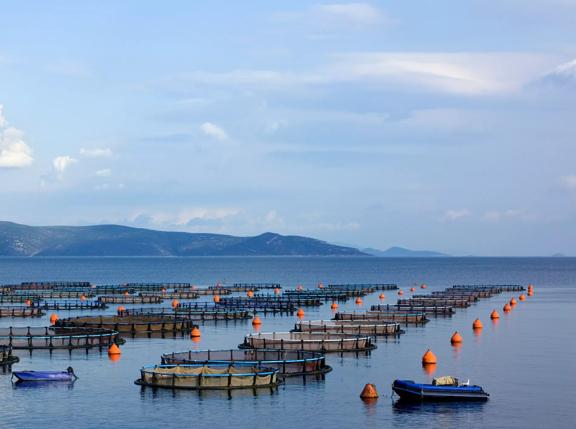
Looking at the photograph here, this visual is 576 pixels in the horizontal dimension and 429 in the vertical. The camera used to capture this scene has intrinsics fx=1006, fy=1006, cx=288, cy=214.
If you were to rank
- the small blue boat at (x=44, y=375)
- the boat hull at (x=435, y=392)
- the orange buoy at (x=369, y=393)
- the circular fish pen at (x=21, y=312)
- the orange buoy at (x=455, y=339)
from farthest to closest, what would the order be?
the circular fish pen at (x=21, y=312) < the orange buoy at (x=455, y=339) < the small blue boat at (x=44, y=375) < the orange buoy at (x=369, y=393) < the boat hull at (x=435, y=392)

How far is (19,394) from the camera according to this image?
6631 centimetres

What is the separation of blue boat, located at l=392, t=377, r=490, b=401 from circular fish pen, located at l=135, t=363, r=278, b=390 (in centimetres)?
890

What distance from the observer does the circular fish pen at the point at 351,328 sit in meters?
100

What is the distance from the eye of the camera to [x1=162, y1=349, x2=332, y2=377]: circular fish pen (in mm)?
73000

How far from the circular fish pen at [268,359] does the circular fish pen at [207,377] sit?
2.05 meters

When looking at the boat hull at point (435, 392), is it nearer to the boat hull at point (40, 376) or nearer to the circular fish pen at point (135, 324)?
the boat hull at point (40, 376)

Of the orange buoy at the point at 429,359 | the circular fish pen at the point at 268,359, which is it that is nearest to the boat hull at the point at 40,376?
the circular fish pen at the point at 268,359

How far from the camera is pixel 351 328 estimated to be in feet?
334

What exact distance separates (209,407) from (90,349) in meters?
29.9

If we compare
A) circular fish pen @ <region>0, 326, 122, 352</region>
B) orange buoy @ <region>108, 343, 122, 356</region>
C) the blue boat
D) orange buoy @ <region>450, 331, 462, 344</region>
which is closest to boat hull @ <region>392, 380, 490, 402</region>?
the blue boat

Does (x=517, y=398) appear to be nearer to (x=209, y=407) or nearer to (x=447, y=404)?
(x=447, y=404)

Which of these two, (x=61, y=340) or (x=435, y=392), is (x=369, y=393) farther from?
(x=61, y=340)

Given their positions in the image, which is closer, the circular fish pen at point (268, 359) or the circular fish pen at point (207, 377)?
the circular fish pen at point (207, 377)

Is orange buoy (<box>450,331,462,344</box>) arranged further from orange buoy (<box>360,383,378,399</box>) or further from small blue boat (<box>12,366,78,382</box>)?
small blue boat (<box>12,366,78,382</box>)
